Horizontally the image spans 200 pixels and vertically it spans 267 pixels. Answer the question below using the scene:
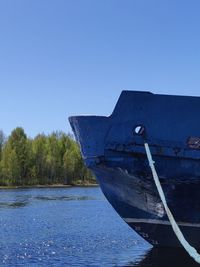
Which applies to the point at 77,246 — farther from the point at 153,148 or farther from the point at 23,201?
the point at 23,201

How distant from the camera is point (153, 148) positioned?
43.2 feet

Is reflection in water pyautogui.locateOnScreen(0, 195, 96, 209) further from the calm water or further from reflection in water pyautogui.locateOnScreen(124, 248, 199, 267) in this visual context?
reflection in water pyautogui.locateOnScreen(124, 248, 199, 267)

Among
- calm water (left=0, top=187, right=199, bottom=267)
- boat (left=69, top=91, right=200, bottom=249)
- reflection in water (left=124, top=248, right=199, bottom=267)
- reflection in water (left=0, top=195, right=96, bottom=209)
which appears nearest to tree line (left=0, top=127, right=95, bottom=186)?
reflection in water (left=0, top=195, right=96, bottom=209)

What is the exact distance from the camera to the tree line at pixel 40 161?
100125mm

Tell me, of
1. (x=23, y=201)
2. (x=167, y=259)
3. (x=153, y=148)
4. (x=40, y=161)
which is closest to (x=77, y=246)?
(x=167, y=259)

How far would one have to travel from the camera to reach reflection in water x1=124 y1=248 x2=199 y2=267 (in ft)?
47.0

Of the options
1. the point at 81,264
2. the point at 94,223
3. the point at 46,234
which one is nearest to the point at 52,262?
the point at 81,264

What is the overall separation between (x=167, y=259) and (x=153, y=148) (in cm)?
344

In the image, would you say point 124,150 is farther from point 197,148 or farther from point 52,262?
point 52,262

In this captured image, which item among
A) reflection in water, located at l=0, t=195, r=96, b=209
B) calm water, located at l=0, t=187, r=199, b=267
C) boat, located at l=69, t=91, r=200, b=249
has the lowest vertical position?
calm water, located at l=0, t=187, r=199, b=267

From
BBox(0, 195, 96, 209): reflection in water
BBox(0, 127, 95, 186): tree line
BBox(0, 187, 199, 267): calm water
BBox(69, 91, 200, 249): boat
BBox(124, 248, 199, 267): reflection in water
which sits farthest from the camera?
BBox(0, 127, 95, 186): tree line

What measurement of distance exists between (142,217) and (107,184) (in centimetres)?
132

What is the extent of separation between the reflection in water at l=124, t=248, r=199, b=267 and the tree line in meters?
85.5

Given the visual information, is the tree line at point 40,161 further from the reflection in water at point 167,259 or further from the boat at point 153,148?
the boat at point 153,148
